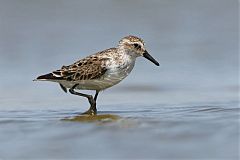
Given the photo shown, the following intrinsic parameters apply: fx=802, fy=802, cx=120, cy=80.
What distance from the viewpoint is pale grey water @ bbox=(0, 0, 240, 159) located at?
28.0ft

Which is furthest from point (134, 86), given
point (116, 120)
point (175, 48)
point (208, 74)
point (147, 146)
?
point (147, 146)

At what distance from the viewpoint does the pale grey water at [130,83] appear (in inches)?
336

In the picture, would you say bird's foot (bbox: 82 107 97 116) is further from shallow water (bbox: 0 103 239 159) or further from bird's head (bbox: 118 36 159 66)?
bird's head (bbox: 118 36 159 66)

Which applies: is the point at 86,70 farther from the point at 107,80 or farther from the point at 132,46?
the point at 132,46

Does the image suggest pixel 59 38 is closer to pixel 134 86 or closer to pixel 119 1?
pixel 119 1

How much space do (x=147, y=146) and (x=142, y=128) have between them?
2.96ft

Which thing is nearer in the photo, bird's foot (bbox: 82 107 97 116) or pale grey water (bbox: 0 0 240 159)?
pale grey water (bbox: 0 0 240 159)

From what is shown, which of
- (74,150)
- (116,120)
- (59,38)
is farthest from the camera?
(59,38)

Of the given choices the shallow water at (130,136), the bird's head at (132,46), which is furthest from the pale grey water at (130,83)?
the bird's head at (132,46)

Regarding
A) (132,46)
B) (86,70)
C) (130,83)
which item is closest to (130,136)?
(86,70)

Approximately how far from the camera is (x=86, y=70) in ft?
35.3

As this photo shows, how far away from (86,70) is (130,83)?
3.19 m

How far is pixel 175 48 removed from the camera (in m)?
15.9

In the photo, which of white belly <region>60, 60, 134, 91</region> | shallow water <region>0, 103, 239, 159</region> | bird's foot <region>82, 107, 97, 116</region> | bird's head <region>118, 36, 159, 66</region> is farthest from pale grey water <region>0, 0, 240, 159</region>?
bird's head <region>118, 36, 159, 66</region>
